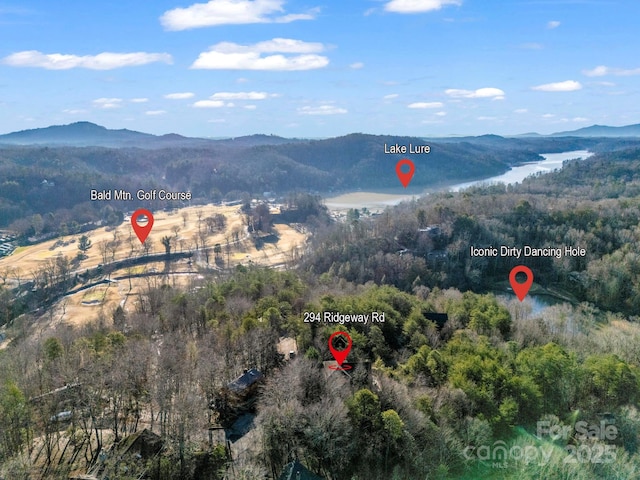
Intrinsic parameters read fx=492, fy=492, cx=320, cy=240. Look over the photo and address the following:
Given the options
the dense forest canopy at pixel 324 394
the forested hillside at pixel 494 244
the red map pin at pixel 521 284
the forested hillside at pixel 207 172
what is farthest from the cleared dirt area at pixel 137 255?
the red map pin at pixel 521 284

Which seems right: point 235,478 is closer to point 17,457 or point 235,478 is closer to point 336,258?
point 17,457

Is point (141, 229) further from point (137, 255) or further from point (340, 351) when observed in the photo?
point (340, 351)

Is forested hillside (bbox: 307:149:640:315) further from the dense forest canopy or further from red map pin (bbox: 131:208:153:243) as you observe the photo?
red map pin (bbox: 131:208:153:243)

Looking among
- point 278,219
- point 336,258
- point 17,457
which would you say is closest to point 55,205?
point 278,219

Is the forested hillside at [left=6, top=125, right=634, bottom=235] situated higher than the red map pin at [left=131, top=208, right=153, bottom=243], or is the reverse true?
the forested hillside at [left=6, top=125, right=634, bottom=235]

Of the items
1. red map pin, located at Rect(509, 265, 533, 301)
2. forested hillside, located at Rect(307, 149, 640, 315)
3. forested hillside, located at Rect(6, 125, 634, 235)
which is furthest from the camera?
forested hillside, located at Rect(6, 125, 634, 235)

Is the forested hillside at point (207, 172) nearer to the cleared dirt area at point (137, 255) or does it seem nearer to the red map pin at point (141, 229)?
the cleared dirt area at point (137, 255)

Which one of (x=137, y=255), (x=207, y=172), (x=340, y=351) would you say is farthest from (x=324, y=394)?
(x=207, y=172)

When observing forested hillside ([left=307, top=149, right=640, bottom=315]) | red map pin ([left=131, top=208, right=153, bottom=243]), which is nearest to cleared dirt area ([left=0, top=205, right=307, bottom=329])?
red map pin ([left=131, top=208, right=153, bottom=243])
